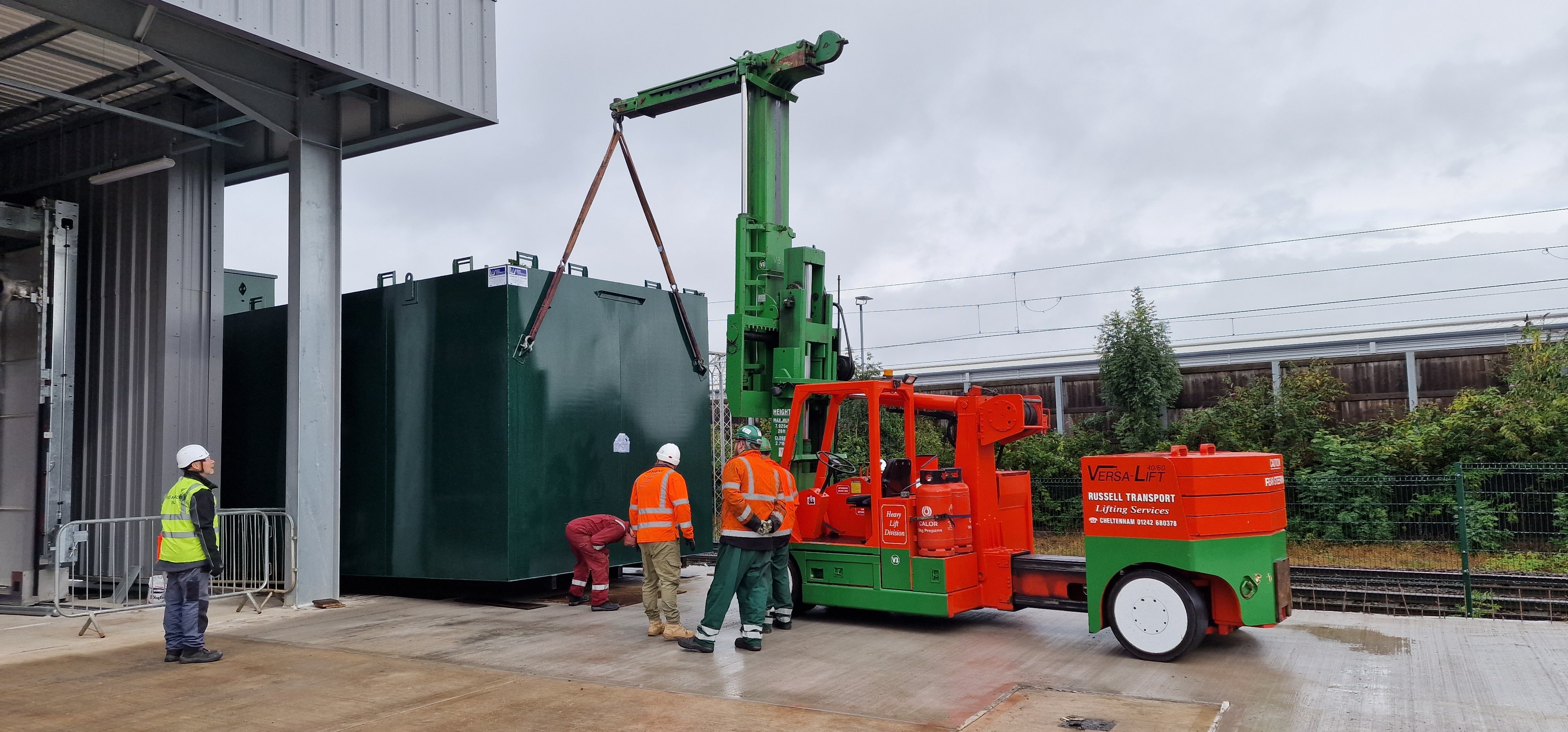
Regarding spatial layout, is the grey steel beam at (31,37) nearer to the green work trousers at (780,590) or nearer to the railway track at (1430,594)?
the green work trousers at (780,590)

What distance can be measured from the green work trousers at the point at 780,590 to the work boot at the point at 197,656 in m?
4.44

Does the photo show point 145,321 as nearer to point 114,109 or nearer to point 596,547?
point 114,109

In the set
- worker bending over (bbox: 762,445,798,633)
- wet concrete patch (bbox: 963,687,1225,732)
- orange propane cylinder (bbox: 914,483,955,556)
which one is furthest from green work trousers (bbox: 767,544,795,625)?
wet concrete patch (bbox: 963,687,1225,732)

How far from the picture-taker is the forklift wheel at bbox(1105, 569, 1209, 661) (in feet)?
24.8

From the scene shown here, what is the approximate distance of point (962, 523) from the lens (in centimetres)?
900

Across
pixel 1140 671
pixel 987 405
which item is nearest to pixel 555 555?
pixel 987 405

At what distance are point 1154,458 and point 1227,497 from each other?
0.59 metres

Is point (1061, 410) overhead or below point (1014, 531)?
overhead

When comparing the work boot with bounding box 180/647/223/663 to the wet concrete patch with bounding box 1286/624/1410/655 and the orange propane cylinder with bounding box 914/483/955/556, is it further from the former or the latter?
the wet concrete patch with bounding box 1286/624/1410/655

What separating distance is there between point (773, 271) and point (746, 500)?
9.62 feet

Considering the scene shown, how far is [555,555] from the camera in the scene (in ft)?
37.4

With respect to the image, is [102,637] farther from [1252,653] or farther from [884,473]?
[1252,653]

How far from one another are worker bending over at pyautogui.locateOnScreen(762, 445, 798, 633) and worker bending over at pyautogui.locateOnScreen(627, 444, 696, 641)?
75 cm

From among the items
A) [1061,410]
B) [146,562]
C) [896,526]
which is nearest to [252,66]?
[146,562]
